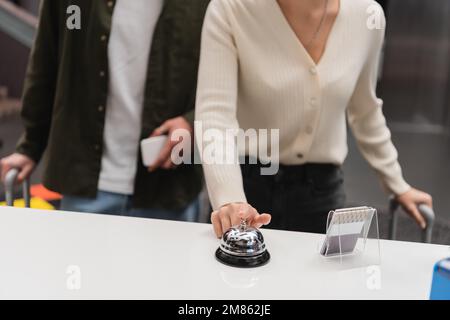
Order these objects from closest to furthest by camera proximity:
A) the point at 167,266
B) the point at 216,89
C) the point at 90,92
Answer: the point at 167,266
the point at 216,89
the point at 90,92

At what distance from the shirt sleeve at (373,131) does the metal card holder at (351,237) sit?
1.42ft

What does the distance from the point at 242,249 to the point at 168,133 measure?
0.63 meters

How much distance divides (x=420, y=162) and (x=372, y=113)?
375cm

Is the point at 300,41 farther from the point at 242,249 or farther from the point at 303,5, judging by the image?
the point at 242,249

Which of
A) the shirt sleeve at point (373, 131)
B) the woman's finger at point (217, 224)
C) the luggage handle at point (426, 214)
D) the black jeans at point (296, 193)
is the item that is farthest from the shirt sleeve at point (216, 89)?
the luggage handle at point (426, 214)

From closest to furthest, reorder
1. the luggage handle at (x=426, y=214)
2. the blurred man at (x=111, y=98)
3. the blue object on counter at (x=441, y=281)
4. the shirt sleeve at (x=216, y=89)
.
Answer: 1. the blue object on counter at (x=441, y=281)
2. the shirt sleeve at (x=216, y=89)
3. the luggage handle at (x=426, y=214)
4. the blurred man at (x=111, y=98)

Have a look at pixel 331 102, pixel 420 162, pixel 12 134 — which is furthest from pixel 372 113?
pixel 12 134

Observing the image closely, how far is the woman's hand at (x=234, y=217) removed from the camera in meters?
1.05

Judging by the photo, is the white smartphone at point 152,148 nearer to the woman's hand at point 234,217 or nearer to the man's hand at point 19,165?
the man's hand at point 19,165


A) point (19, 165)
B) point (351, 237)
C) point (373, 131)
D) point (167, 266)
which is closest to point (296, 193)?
point (373, 131)

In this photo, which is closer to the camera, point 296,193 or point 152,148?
point 296,193

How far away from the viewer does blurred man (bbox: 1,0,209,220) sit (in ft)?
5.17

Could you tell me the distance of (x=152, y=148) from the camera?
59.7 inches

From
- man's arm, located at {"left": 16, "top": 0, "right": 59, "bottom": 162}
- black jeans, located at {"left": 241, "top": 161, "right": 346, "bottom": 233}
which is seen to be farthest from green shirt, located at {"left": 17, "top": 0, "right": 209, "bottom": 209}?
black jeans, located at {"left": 241, "top": 161, "right": 346, "bottom": 233}
